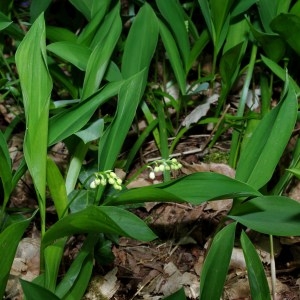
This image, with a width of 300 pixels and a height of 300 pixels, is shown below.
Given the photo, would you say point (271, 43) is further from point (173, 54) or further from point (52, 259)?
point (52, 259)

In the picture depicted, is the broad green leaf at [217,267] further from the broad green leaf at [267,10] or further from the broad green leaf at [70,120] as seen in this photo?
the broad green leaf at [267,10]

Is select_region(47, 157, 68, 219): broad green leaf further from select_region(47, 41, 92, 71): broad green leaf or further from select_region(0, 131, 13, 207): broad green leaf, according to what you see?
select_region(47, 41, 92, 71): broad green leaf

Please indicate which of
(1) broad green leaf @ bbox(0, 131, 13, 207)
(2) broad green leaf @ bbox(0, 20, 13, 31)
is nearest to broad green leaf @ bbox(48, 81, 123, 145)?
(1) broad green leaf @ bbox(0, 131, 13, 207)

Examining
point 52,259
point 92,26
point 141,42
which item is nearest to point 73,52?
point 92,26

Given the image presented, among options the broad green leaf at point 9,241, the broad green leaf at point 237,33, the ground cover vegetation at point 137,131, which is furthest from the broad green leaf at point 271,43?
the broad green leaf at point 9,241

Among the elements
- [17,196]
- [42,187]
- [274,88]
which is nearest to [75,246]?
[17,196]

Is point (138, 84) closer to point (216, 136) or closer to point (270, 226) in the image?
point (270, 226)
